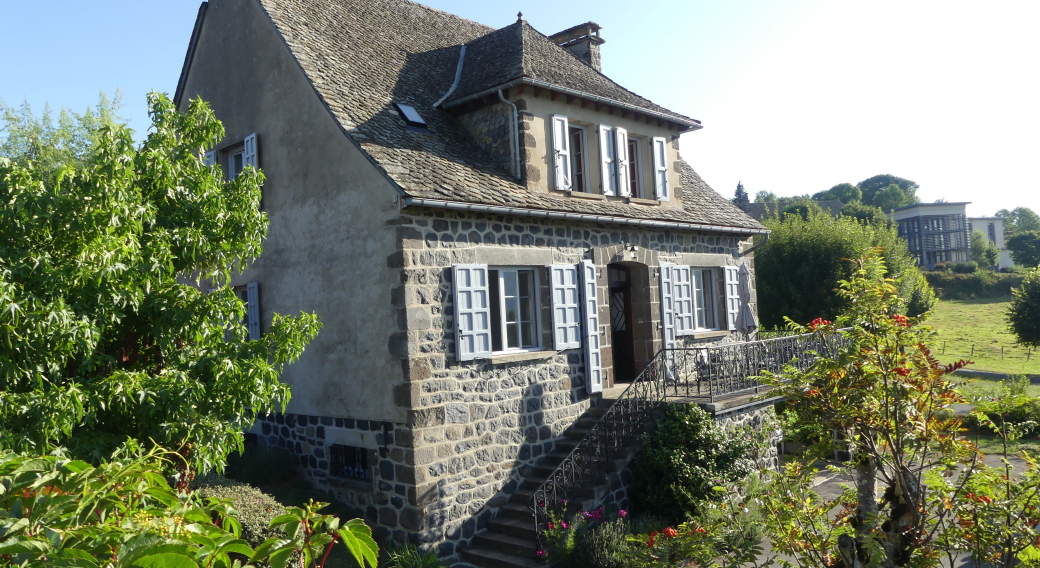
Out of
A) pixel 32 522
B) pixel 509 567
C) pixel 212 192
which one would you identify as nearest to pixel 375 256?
pixel 212 192

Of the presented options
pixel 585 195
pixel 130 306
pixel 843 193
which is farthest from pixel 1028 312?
pixel 843 193

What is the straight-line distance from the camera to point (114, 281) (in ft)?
15.9

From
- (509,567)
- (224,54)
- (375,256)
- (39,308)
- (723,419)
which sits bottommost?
(509,567)

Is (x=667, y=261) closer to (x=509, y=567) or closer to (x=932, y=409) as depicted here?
(x=509, y=567)

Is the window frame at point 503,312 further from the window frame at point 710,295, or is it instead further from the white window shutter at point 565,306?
the window frame at point 710,295

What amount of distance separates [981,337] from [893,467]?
4053 centimetres

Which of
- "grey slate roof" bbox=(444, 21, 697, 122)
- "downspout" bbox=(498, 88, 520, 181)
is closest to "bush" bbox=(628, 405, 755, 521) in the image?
"downspout" bbox=(498, 88, 520, 181)

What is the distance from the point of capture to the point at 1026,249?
74.8m

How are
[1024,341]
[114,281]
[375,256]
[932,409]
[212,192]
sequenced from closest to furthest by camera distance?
[932,409] < [114,281] < [212,192] < [375,256] < [1024,341]

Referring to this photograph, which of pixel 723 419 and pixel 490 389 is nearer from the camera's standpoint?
pixel 490 389

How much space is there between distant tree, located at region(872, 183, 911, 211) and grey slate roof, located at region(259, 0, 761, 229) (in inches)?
3995

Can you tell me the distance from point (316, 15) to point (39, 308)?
9706 millimetres

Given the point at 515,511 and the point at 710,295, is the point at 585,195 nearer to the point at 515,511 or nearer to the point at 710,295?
the point at 710,295

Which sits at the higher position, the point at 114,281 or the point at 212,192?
the point at 212,192
